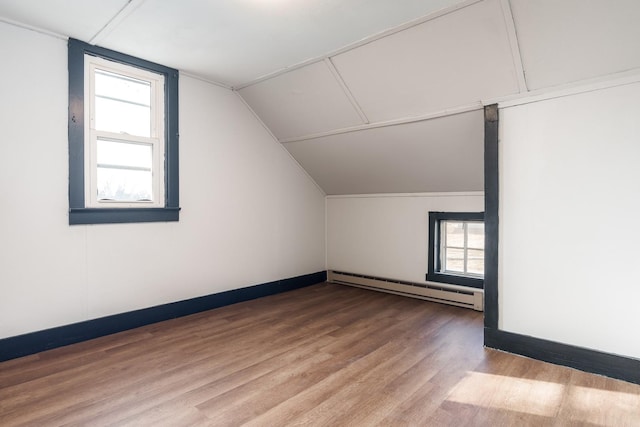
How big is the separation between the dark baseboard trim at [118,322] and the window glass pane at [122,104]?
58.1 inches

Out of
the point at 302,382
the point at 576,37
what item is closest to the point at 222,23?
the point at 576,37

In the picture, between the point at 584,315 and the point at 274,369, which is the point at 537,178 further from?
the point at 274,369

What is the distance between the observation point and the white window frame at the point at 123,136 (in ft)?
8.81

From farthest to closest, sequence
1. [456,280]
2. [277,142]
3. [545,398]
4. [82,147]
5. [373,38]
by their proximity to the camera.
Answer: [277,142] → [456,280] → [82,147] → [373,38] → [545,398]

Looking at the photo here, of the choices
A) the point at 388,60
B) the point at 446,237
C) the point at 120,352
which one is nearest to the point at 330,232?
the point at 446,237

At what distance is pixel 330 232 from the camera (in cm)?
470

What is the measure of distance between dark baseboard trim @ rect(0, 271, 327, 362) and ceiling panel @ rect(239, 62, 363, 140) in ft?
5.76

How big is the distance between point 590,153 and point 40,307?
12.1 ft

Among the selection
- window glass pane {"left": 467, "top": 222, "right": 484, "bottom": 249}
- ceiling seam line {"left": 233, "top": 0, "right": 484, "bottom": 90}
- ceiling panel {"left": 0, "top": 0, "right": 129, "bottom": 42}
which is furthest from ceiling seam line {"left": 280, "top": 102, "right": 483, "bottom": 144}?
ceiling panel {"left": 0, "top": 0, "right": 129, "bottom": 42}

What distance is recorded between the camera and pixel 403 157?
348 centimetres

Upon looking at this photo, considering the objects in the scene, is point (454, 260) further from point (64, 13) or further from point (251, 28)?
point (64, 13)

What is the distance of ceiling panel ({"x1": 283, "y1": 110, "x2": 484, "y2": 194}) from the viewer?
9.87 ft

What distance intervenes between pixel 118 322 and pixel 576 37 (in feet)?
11.9

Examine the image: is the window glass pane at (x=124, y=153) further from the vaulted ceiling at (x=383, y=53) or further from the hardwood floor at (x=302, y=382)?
the hardwood floor at (x=302, y=382)
